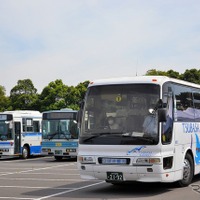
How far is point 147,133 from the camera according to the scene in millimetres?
12148

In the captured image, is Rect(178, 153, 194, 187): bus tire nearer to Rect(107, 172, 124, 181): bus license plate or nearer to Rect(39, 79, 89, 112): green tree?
Rect(107, 172, 124, 181): bus license plate

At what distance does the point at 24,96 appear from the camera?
84500 millimetres

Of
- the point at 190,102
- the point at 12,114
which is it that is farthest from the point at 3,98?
the point at 190,102

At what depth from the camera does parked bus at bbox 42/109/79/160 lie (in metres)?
26.4

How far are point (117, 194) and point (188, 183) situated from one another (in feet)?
7.47

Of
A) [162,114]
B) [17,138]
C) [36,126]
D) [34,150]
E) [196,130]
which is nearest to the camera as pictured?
[162,114]

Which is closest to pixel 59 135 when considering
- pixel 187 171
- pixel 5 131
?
pixel 5 131

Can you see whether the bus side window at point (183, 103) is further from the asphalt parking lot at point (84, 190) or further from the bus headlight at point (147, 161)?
the asphalt parking lot at point (84, 190)

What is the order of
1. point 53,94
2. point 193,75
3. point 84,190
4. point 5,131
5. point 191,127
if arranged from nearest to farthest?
point 84,190
point 191,127
point 5,131
point 193,75
point 53,94

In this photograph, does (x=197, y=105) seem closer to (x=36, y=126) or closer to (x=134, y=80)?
(x=134, y=80)

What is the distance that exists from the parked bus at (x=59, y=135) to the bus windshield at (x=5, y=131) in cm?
259

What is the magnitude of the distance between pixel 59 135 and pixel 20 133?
162 inches

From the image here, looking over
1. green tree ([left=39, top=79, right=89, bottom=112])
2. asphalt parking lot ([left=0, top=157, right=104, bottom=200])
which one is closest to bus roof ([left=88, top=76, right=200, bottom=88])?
asphalt parking lot ([left=0, top=157, right=104, bottom=200])

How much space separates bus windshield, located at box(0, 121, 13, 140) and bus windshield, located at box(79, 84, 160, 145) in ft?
54.1
